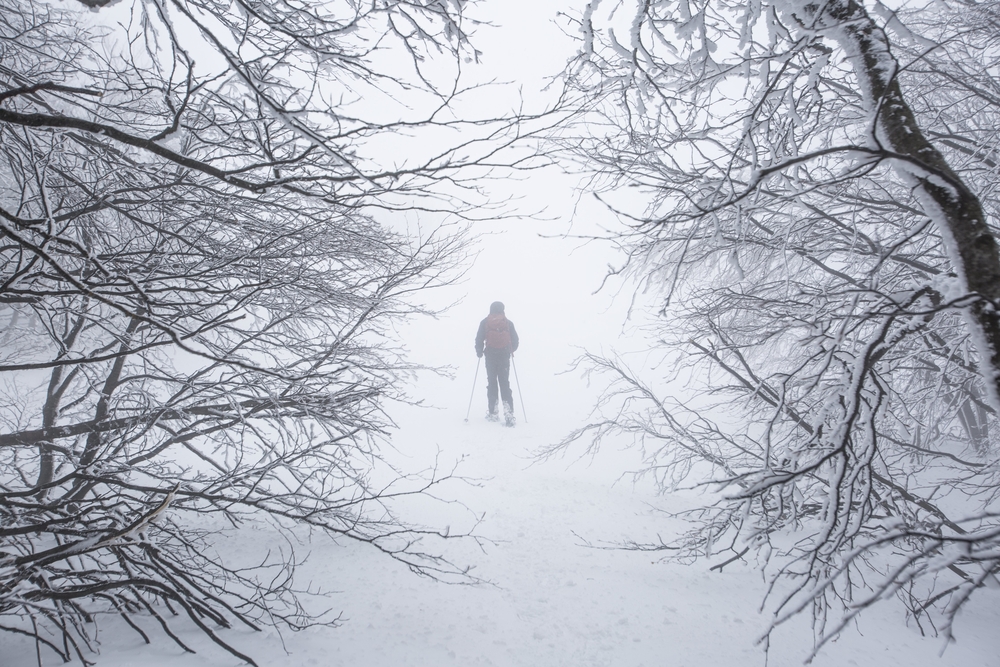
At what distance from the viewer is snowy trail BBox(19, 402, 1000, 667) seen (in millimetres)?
2631

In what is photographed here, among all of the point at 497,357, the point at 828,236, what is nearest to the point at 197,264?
the point at 828,236

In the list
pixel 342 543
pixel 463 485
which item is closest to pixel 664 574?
pixel 463 485

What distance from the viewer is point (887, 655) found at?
276 centimetres

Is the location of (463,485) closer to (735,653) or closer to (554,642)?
(554,642)

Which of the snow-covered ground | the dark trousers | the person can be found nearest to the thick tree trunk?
the snow-covered ground

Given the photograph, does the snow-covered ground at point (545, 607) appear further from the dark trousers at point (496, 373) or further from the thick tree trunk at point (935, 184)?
the dark trousers at point (496, 373)

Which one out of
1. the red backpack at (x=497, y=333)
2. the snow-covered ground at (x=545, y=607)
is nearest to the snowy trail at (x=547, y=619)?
Result: the snow-covered ground at (x=545, y=607)

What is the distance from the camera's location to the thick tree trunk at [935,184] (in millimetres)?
1391

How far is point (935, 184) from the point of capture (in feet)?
5.02

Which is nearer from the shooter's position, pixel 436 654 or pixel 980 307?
pixel 980 307

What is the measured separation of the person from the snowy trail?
3.73m

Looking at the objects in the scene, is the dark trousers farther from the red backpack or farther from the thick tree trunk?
the thick tree trunk

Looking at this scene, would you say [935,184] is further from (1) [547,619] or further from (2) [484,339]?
(2) [484,339]

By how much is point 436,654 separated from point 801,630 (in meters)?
2.39
